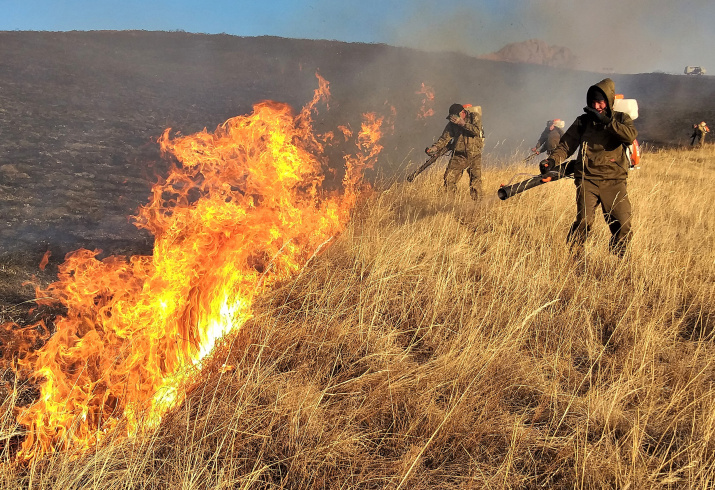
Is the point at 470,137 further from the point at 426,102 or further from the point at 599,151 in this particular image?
the point at 426,102

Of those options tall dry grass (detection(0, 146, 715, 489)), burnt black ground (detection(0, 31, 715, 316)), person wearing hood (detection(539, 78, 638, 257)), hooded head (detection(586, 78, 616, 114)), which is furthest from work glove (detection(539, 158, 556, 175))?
burnt black ground (detection(0, 31, 715, 316))

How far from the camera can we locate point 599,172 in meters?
4.18

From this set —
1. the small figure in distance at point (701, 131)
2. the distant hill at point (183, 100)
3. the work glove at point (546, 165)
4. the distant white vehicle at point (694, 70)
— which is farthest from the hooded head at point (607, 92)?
the distant white vehicle at point (694, 70)

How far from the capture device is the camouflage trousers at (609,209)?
4.14 meters

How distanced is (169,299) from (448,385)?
5.86ft

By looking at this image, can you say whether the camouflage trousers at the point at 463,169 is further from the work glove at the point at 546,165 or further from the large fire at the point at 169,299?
the large fire at the point at 169,299

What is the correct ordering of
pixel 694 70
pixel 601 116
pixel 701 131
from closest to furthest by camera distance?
pixel 601 116, pixel 701 131, pixel 694 70

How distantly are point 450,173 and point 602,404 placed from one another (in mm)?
5420

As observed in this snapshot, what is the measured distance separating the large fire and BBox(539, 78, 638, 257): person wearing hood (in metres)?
2.62

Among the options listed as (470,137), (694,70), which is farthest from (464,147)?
(694,70)

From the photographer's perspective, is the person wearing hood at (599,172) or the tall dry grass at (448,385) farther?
the person wearing hood at (599,172)

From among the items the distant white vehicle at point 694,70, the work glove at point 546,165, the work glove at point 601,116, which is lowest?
the work glove at point 546,165

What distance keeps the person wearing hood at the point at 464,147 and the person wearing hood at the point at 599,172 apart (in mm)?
2729

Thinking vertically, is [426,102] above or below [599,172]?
above
